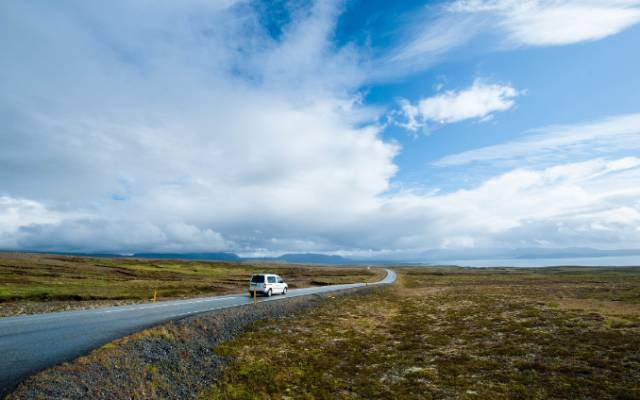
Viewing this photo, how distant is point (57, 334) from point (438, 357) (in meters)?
21.3

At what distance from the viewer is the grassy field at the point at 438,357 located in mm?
14984

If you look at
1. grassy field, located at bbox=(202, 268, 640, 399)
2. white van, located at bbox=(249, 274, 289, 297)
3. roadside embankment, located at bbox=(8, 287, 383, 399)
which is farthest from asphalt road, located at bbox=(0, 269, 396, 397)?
white van, located at bbox=(249, 274, 289, 297)

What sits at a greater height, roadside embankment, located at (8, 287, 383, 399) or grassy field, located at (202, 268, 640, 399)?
roadside embankment, located at (8, 287, 383, 399)

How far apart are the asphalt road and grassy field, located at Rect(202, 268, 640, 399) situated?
6.27 meters

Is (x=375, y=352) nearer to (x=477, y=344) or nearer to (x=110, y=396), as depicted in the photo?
(x=477, y=344)

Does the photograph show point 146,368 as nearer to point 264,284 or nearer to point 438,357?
point 438,357

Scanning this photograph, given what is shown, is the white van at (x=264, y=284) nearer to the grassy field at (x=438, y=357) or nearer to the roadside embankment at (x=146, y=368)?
the grassy field at (x=438, y=357)

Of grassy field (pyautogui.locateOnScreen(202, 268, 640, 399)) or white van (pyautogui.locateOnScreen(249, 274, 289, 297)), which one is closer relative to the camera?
grassy field (pyautogui.locateOnScreen(202, 268, 640, 399))

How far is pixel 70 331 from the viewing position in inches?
779

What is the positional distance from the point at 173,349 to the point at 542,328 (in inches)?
1057

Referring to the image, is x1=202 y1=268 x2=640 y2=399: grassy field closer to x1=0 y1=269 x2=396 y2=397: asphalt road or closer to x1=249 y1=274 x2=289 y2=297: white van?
x1=0 y1=269 x2=396 y2=397: asphalt road

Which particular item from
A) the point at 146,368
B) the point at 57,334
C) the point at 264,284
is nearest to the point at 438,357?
the point at 146,368

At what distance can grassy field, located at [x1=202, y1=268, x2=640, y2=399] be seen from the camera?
1498 cm

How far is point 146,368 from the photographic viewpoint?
14.8m
